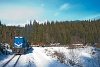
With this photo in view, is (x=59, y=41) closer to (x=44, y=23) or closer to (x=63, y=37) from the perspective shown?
(x=63, y=37)

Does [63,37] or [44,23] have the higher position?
[44,23]

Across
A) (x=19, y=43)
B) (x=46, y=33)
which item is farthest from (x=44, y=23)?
(x=19, y=43)

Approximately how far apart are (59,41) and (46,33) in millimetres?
9531

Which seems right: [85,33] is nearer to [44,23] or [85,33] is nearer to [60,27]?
[60,27]

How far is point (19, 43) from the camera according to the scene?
35.9 m

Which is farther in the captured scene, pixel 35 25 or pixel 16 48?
pixel 35 25

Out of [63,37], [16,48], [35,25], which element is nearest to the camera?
[16,48]

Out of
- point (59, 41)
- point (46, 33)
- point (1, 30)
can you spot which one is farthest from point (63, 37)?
point (1, 30)

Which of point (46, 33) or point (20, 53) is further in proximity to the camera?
point (46, 33)

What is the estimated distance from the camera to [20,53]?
35469 millimetres

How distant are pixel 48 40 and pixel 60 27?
1949cm

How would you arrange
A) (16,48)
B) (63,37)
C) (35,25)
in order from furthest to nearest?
A: (35,25), (63,37), (16,48)

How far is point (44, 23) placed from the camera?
142500 millimetres

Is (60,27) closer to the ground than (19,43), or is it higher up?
higher up
